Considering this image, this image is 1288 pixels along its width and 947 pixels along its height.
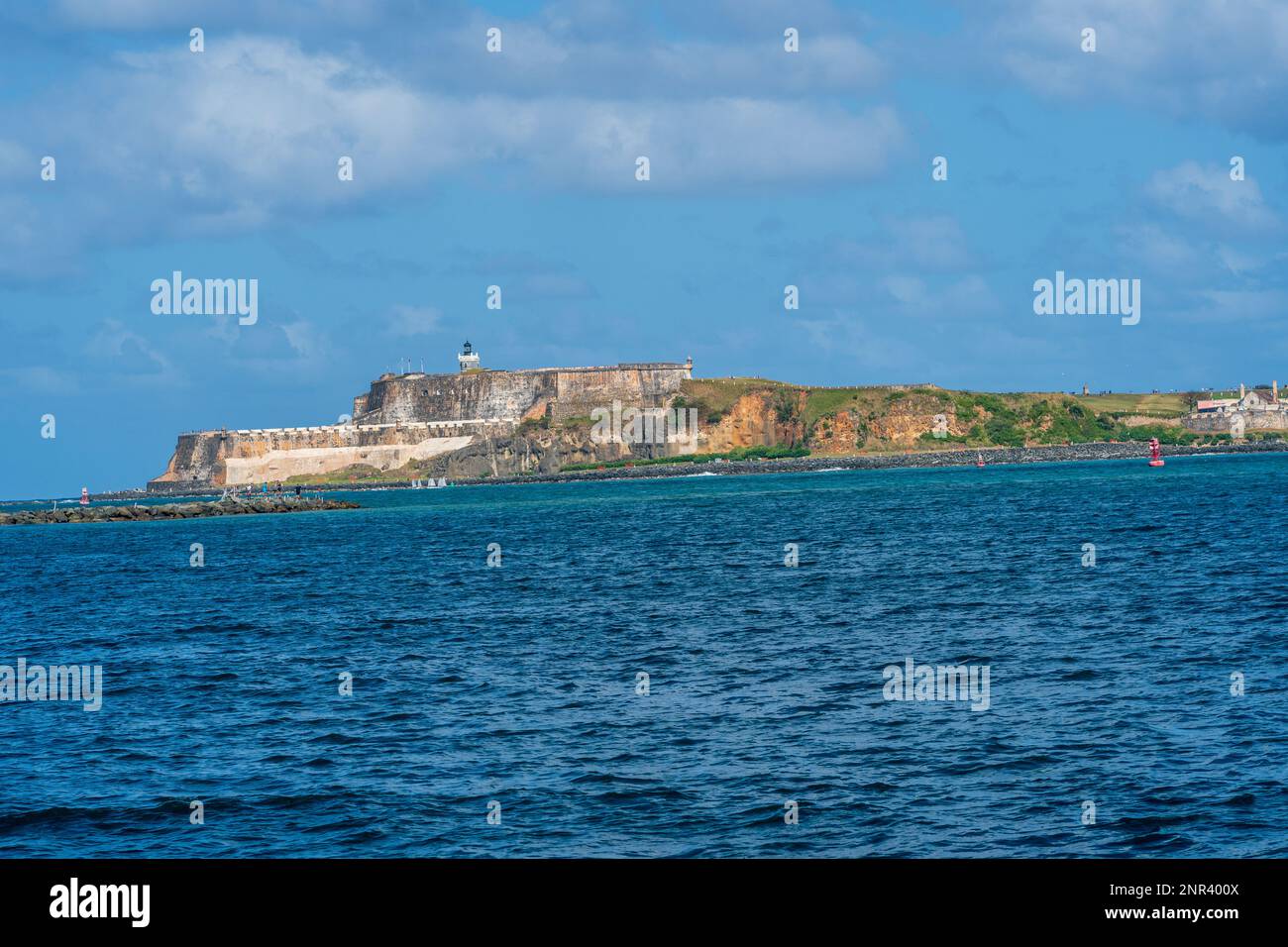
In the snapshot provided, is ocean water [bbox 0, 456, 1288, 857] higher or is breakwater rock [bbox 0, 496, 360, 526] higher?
breakwater rock [bbox 0, 496, 360, 526]

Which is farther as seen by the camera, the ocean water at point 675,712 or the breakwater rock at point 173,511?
the breakwater rock at point 173,511

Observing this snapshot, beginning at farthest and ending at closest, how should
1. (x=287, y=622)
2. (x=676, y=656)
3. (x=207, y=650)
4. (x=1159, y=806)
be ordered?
(x=287, y=622) → (x=207, y=650) → (x=676, y=656) → (x=1159, y=806)

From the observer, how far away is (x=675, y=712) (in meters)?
21.8

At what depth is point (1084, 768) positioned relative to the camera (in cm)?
1731

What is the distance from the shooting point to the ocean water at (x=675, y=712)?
610 inches

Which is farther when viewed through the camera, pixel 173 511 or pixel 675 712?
pixel 173 511

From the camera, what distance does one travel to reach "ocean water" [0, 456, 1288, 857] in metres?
15.5

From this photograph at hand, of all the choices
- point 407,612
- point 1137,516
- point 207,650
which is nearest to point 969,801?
point 207,650

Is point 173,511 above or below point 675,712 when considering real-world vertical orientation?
above

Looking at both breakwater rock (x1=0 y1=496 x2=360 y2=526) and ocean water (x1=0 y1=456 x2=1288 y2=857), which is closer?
ocean water (x1=0 y1=456 x2=1288 y2=857)

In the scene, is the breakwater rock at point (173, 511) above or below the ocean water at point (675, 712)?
above
